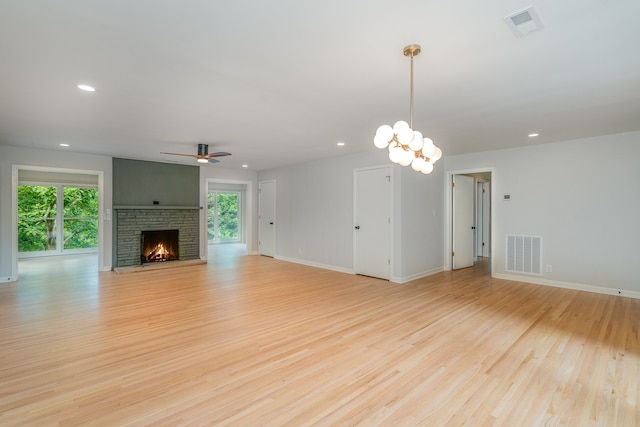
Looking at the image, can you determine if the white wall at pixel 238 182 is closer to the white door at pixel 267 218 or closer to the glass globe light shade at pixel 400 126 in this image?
the white door at pixel 267 218

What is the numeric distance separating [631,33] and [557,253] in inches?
167

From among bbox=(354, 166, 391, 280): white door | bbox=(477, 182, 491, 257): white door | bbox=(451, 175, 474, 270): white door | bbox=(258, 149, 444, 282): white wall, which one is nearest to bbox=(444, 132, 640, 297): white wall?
bbox=(451, 175, 474, 270): white door

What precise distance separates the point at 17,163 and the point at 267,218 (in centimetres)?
523

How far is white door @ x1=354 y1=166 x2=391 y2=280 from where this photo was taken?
223 inches

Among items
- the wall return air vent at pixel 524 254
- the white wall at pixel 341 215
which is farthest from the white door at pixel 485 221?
the wall return air vent at pixel 524 254

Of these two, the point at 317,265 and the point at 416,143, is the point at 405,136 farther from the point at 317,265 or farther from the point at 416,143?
the point at 317,265

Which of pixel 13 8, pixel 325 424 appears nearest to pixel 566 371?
pixel 325 424

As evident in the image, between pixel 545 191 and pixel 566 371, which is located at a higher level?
pixel 545 191

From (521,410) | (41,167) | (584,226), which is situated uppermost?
(41,167)

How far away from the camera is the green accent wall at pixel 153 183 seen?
22.1ft

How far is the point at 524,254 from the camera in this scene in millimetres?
5535

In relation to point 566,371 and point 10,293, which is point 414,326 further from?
point 10,293

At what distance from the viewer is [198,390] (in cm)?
218

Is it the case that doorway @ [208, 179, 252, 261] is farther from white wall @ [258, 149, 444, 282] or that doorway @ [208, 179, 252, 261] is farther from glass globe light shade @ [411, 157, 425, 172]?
glass globe light shade @ [411, 157, 425, 172]
